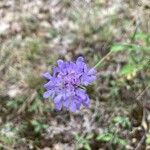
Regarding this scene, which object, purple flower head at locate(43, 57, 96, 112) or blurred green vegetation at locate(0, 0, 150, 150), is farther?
blurred green vegetation at locate(0, 0, 150, 150)

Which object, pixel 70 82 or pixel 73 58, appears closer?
pixel 70 82

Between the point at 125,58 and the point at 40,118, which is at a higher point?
the point at 125,58

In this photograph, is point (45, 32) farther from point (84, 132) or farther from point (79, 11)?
point (84, 132)

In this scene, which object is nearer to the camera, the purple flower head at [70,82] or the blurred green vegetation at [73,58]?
the purple flower head at [70,82]

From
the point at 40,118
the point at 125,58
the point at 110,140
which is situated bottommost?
the point at 110,140

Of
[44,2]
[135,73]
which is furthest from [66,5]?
[135,73]

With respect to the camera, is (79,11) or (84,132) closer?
(84,132)

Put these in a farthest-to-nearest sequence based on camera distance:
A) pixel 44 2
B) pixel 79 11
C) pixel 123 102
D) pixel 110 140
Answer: pixel 44 2
pixel 79 11
pixel 123 102
pixel 110 140

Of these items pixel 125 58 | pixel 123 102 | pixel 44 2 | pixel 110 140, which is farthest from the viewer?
pixel 44 2
